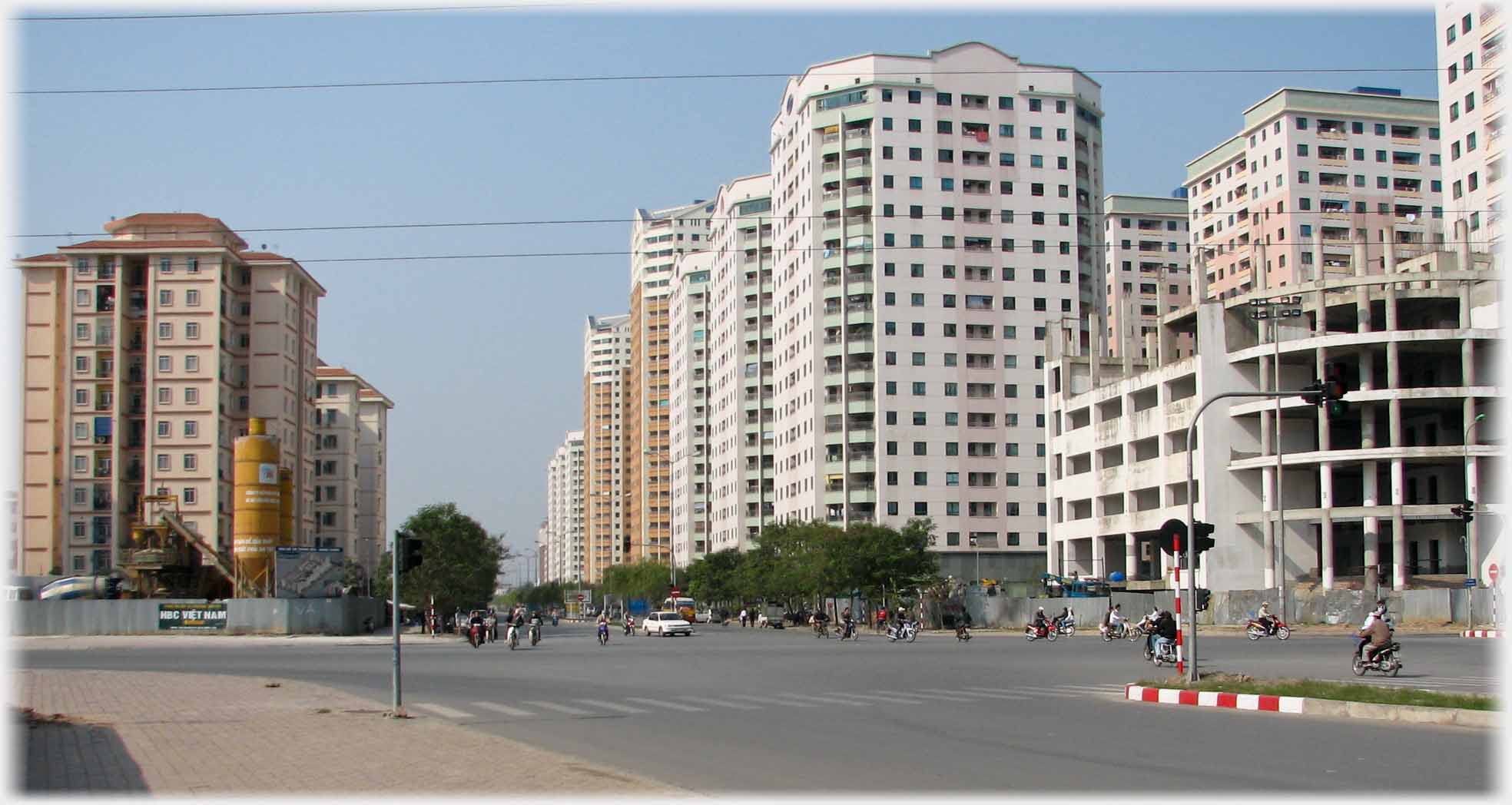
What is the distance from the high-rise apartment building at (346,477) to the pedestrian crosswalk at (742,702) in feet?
338

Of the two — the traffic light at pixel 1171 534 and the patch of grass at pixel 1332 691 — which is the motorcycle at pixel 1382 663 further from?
the traffic light at pixel 1171 534

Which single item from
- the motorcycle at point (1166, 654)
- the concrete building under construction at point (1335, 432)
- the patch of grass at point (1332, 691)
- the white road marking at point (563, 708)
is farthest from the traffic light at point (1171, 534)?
the concrete building under construction at point (1335, 432)

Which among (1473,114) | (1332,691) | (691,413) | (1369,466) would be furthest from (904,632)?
(691,413)

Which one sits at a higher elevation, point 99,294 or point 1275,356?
point 99,294

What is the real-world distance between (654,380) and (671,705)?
161 metres

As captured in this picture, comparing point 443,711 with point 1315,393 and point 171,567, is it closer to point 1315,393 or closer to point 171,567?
point 1315,393

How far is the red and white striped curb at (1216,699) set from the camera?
1883 centimetres

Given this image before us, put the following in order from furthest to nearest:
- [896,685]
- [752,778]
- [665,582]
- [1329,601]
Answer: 1. [665,582]
2. [1329,601]
3. [896,685]
4. [752,778]

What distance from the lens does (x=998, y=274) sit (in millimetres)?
105375

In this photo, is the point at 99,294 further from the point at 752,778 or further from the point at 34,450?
the point at 752,778

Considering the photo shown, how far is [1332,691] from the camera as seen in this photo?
19.0 m

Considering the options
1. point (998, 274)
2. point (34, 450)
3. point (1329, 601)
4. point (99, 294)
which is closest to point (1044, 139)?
point (998, 274)

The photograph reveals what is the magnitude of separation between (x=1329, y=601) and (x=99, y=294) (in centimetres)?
7953

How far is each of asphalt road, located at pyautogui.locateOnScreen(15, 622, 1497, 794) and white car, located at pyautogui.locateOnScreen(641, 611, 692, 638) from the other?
29.1 meters
